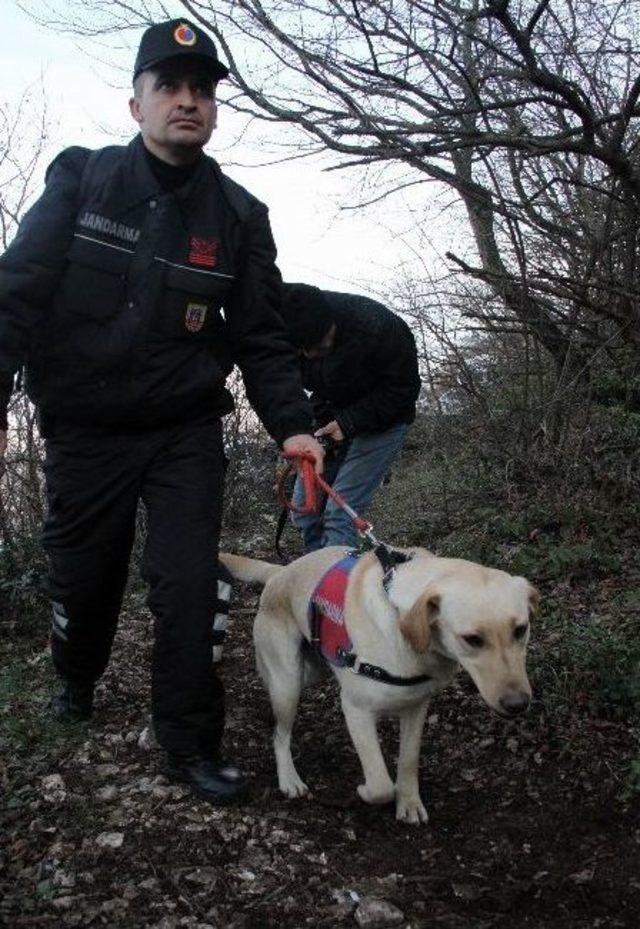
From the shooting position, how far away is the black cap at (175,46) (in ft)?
9.77

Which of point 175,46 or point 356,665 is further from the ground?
point 175,46

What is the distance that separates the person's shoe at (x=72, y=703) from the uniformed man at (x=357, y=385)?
153 centimetres

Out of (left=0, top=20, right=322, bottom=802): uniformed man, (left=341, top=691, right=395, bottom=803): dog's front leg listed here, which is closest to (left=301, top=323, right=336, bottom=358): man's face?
(left=0, top=20, right=322, bottom=802): uniformed man

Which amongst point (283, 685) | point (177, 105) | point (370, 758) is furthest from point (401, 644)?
point (177, 105)

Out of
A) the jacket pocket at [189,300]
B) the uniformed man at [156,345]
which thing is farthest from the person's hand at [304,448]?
the jacket pocket at [189,300]

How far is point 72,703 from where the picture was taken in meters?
3.71

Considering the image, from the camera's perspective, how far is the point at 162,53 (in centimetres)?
299

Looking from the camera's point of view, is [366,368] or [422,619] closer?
[422,619]

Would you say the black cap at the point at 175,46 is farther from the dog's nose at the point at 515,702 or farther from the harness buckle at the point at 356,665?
the dog's nose at the point at 515,702

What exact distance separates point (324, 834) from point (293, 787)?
0.97 feet

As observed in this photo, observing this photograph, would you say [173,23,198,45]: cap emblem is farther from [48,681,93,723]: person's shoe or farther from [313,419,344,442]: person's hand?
[48,681,93,723]: person's shoe

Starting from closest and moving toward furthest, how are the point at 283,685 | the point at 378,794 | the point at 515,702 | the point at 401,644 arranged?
the point at 515,702 → the point at 401,644 → the point at 378,794 → the point at 283,685

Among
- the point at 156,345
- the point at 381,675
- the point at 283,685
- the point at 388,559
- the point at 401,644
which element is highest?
the point at 156,345

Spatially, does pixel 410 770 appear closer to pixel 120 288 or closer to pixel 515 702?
pixel 515 702
